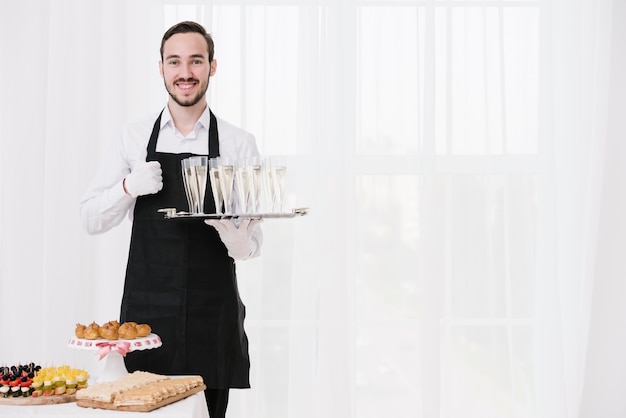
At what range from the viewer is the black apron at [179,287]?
7.67 feet

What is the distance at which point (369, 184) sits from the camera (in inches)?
140

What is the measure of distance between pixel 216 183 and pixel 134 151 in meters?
0.43

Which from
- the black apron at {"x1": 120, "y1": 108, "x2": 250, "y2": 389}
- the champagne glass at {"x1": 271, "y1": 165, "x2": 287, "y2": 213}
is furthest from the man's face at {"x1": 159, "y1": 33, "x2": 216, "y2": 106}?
the champagne glass at {"x1": 271, "y1": 165, "x2": 287, "y2": 213}

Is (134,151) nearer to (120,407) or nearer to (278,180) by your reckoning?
(278,180)

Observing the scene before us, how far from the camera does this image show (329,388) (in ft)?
10.9

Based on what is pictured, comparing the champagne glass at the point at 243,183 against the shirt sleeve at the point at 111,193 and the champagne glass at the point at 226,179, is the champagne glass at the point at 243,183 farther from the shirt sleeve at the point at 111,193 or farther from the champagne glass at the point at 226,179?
the shirt sleeve at the point at 111,193

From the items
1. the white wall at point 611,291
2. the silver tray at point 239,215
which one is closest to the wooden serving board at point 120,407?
the silver tray at point 239,215

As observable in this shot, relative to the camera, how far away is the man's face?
2.41m

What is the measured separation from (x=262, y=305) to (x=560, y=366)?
146cm

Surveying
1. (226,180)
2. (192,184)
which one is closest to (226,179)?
(226,180)

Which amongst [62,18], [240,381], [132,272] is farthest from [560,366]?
[62,18]

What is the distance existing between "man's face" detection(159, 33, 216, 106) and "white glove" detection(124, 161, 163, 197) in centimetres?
28

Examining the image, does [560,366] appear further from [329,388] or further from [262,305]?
[262,305]

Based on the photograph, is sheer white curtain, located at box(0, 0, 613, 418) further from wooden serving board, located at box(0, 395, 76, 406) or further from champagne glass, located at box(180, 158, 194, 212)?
wooden serving board, located at box(0, 395, 76, 406)
